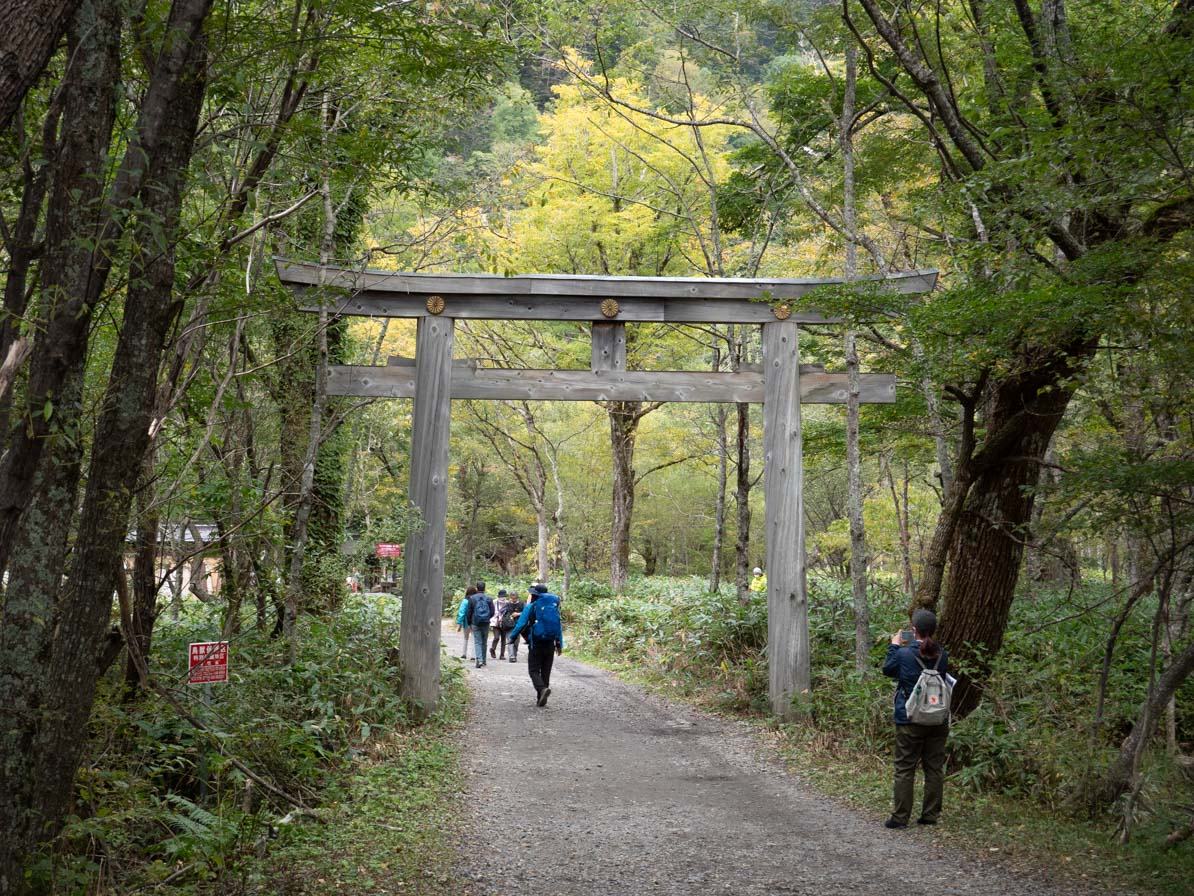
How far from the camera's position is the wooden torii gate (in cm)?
933

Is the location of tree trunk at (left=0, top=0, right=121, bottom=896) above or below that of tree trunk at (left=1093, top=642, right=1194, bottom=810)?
above

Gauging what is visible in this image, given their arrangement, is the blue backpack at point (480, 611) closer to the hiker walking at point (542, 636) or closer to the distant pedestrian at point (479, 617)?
the distant pedestrian at point (479, 617)

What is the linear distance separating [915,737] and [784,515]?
12.1 feet

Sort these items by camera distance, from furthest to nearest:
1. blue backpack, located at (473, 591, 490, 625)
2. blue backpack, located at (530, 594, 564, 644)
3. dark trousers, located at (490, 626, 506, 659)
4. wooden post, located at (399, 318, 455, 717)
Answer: dark trousers, located at (490, 626, 506, 659)
blue backpack, located at (473, 591, 490, 625)
blue backpack, located at (530, 594, 564, 644)
wooden post, located at (399, 318, 455, 717)

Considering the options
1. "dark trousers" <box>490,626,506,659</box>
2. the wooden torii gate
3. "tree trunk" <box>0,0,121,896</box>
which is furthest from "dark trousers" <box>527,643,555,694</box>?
"tree trunk" <box>0,0,121,896</box>

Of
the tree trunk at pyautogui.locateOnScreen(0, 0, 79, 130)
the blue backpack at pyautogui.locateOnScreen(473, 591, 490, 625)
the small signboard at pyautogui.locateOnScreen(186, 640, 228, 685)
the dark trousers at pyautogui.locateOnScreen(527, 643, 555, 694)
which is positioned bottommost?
the dark trousers at pyautogui.locateOnScreen(527, 643, 555, 694)

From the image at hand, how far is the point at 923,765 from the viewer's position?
6.23m

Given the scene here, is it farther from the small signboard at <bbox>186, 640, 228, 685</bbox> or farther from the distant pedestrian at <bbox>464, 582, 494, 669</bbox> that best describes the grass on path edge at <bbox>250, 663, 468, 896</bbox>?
the distant pedestrian at <bbox>464, 582, 494, 669</bbox>

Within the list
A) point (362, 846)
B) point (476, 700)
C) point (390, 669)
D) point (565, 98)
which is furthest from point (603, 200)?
point (362, 846)

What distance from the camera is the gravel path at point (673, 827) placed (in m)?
5.07

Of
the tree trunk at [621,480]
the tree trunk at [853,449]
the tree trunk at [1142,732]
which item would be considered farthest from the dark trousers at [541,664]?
the tree trunk at [621,480]

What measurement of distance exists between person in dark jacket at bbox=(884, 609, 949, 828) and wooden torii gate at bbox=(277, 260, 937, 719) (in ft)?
10.4

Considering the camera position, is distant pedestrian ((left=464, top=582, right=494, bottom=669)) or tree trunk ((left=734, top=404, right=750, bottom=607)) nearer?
tree trunk ((left=734, top=404, right=750, bottom=607))

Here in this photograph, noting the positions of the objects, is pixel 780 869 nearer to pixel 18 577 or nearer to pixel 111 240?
pixel 18 577
